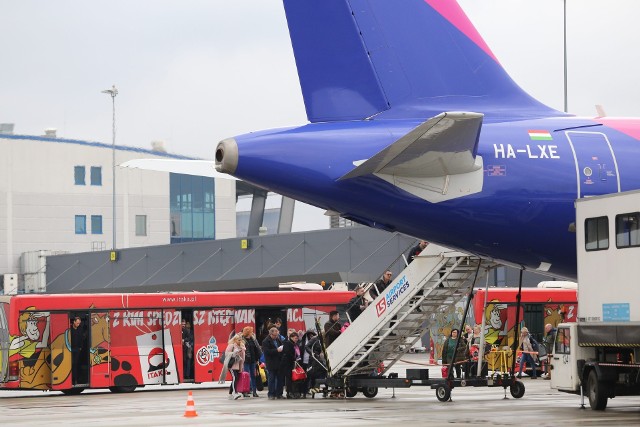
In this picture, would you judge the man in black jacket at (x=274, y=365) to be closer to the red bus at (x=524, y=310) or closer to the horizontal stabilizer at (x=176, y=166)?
the horizontal stabilizer at (x=176, y=166)

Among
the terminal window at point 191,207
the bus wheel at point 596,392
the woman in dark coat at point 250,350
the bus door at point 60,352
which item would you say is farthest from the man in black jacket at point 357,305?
the terminal window at point 191,207

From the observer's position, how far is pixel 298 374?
32.1m

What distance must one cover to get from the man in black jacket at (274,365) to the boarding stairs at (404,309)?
191 cm

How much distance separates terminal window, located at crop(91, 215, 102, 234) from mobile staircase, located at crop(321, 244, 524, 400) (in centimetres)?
6868

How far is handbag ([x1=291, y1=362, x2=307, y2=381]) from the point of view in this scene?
105ft

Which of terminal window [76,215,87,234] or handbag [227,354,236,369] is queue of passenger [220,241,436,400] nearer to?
handbag [227,354,236,369]

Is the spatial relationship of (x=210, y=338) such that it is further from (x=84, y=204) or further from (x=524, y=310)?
(x=84, y=204)

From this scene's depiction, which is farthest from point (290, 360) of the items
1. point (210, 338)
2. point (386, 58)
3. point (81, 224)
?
point (81, 224)

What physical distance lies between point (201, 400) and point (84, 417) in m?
6.31

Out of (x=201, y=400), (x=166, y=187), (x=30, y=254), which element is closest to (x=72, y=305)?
(x=201, y=400)

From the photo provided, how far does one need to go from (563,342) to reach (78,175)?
75.0m

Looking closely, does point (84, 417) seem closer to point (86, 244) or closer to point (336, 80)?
point (336, 80)

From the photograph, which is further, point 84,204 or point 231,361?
point 84,204

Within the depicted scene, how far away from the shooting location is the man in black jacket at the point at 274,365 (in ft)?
105
